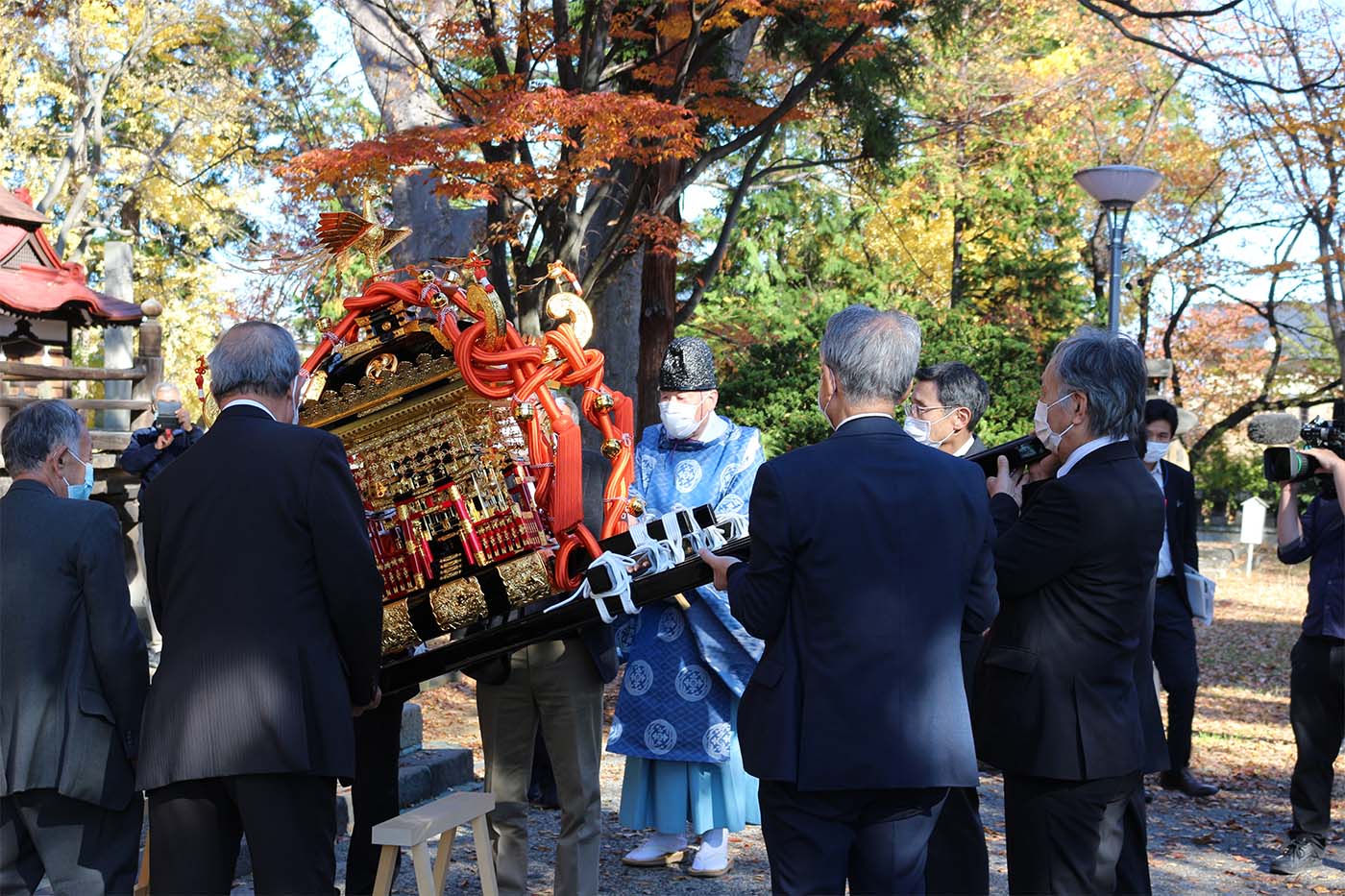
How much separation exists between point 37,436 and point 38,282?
40.6 feet

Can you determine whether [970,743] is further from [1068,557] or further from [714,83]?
[714,83]

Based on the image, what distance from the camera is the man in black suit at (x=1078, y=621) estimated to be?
10.7ft

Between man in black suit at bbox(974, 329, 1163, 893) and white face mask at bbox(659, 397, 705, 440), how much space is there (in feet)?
6.00

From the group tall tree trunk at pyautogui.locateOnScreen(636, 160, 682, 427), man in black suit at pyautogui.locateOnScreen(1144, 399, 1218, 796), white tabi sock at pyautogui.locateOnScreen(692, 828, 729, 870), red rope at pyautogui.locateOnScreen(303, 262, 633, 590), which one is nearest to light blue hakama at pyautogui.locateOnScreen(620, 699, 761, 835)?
white tabi sock at pyautogui.locateOnScreen(692, 828, 729, 870)

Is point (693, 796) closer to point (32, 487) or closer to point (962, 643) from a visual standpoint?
point (962, 643)

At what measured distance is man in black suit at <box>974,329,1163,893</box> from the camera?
129 inches

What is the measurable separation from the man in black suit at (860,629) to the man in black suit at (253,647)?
3.41ft

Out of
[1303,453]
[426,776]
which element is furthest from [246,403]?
[1303,453]

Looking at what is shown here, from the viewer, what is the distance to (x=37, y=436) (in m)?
3.45

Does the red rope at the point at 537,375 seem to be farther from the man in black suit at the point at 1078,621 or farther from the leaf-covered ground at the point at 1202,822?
the leaf-covered ground at the point at 1202,822

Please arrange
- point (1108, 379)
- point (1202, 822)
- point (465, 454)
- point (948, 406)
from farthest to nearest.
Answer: point (1202, 822)
point (948, 406)
point (465, 454)
point (1108, 379)

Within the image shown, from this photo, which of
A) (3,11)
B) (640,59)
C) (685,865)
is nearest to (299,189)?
(640,59)

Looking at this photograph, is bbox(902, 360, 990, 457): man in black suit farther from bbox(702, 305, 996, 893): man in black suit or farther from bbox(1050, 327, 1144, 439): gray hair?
bbox(702, 305, 996, 893): man in black suit

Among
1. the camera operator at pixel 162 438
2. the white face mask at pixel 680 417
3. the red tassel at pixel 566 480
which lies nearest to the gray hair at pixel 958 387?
the white face mask at pixel 680 417
